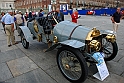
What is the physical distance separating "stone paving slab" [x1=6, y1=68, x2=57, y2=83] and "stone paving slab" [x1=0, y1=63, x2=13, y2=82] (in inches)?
7.6

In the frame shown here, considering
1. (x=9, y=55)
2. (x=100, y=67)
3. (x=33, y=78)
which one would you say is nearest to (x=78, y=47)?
(x=100, y=67)

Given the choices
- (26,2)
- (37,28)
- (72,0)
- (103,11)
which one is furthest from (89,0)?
(37,28)

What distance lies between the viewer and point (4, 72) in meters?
3.41

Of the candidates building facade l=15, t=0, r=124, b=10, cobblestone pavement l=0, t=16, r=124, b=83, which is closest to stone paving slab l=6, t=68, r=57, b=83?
cobblestone pavement l=0, t=16, r=124, b=83

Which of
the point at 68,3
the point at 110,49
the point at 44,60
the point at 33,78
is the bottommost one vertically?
the point at 33,78

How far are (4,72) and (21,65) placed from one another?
541 millimetres

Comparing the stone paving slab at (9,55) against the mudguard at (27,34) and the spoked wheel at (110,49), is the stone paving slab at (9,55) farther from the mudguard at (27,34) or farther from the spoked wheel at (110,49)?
the spoked wheel at (110,49)

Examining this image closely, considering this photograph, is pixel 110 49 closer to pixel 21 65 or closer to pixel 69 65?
pixel 69 65

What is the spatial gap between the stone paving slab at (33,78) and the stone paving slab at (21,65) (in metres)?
0.21

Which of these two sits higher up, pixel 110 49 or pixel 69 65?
pixel 110 49

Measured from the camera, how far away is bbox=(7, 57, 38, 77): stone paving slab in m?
3.44

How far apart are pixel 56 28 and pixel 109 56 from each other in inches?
72.7

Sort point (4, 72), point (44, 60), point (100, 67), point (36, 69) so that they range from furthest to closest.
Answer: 1. point (44, 60)
2. point (36, 69)
3. point (4, 72)
4. point (100, 67)

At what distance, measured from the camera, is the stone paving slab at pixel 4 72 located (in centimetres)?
316
